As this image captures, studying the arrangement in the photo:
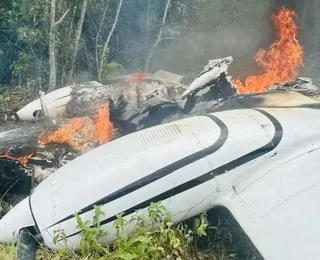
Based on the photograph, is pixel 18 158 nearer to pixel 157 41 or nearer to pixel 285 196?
pixel 285 196

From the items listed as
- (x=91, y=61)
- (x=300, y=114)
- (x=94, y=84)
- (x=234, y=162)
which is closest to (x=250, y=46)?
(x=91, y=61)

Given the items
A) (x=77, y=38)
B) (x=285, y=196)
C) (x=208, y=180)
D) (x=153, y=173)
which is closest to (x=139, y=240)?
(x=153, y=173)

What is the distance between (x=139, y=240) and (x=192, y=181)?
69cm

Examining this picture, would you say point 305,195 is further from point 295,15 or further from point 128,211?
point 295,15

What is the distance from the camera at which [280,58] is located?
377 inches

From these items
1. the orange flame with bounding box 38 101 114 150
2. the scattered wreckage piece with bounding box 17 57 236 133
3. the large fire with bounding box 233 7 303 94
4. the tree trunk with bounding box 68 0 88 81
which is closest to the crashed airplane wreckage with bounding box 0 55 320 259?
the orange flame with bounding box 38 101 114 150

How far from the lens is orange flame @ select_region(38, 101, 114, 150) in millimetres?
6138

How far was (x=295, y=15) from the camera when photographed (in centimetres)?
1133

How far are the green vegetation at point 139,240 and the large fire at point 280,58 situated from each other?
3.63m

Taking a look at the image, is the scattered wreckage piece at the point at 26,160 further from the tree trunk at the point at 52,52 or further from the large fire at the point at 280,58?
the tree trunk at the point at 52,52

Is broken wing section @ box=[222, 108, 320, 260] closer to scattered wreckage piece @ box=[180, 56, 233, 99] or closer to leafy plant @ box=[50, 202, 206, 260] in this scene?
leafy plant @ box=[50, 202, 206, 260]

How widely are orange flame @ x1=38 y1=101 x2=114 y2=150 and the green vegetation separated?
191 centimetres

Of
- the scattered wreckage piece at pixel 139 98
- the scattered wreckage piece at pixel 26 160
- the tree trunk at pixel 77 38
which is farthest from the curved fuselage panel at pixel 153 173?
the tree trunk at pixel 77 38

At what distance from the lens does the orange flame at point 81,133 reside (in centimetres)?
614
